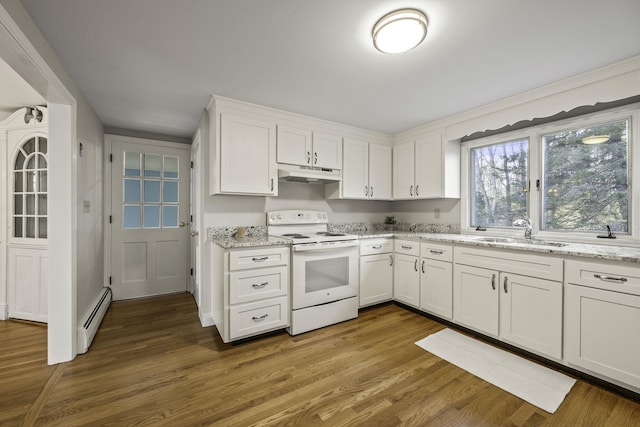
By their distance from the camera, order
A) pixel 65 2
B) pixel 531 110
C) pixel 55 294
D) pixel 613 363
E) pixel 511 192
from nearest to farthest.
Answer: pixel 65 2 < pixel 613 363 < pixel 55 294 < pixel 531 110 < pixel 511 192

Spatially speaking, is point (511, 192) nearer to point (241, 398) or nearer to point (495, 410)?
point (495, 410)

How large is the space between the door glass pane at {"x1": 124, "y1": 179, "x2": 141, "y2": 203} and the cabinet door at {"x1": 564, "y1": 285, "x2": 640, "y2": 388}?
4631mm

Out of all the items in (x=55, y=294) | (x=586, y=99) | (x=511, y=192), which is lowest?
(x=55, y=294)

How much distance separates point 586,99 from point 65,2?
3533 millimetres

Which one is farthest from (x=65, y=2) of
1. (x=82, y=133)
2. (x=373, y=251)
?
(x=373, y=251)

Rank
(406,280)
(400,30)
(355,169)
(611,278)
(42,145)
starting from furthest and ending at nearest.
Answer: (355,169) → (406,280) → (42,145) → (611,278) → (400,30)

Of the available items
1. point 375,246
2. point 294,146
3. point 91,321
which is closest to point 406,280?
point 375,246

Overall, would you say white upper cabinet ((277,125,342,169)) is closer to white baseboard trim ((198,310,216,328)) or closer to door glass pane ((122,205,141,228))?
white baseboard trim ((198,310,216,328))

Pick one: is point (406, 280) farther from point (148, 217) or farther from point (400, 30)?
point (148, 217)

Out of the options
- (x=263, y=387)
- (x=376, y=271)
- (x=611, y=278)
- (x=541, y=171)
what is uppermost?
(x=541, y=171)

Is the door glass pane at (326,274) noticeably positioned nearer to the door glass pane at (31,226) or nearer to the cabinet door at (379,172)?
the cabinet door at (379,172)

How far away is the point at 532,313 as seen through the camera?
84.2 inches

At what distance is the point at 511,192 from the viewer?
→ 2975 millimetres

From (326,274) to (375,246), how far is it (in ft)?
2.52
